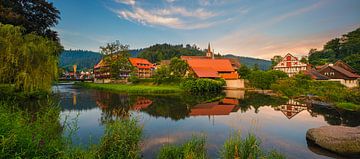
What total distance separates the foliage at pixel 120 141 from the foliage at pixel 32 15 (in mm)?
19923

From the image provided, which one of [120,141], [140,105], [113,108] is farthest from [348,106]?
[113,108]

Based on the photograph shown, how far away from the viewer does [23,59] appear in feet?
50.8

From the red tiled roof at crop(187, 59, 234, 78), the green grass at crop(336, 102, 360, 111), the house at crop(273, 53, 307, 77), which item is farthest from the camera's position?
the house at crop(273, 53, 307, 77)

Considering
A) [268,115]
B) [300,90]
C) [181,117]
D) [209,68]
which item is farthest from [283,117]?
[209,68]

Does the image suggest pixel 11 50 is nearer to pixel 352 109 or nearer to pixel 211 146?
pixel 211 146

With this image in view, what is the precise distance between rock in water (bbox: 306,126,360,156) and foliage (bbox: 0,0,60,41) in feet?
83.4

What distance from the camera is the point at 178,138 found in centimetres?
1038

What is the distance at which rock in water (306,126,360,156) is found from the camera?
8367mm

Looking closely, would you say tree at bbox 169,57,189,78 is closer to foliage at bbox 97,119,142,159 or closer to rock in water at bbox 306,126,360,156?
rock in water at bbox 306,126,360,156

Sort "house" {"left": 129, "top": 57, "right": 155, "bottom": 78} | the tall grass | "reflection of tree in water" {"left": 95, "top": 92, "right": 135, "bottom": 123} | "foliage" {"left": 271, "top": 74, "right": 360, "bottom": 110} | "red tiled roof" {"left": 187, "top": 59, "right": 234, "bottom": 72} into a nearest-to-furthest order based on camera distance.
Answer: the tall grass
"reflection of tree in water" {"left": 95, "top": 92, "right": 135, "bottom": 123}
"foliage" {"left": 271, "top": 74, "right": 360, "bottom": 110}
"red tiled roof" {"left": 187, "top": 59, "right": 234, "bottom": 72}
"house" {"left": 129, "top": 57, "right": 155, "bottom": 78}

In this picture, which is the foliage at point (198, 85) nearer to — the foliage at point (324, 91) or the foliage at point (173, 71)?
the foliage at point (173, 71)

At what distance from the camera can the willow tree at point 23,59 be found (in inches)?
569

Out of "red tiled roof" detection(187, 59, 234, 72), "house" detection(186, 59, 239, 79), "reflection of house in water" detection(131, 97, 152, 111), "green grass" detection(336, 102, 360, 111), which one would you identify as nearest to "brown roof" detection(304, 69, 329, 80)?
"house" detection(186, 59, 239, 79)

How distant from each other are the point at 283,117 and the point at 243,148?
1098cm
